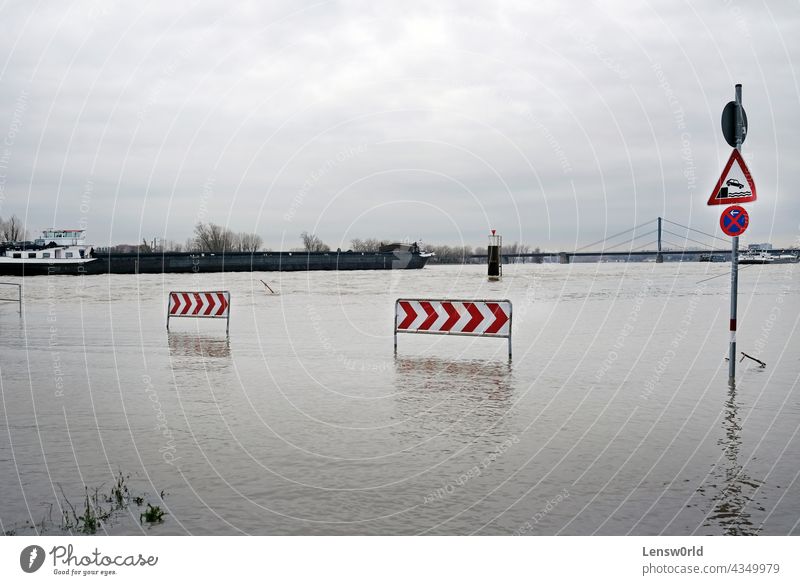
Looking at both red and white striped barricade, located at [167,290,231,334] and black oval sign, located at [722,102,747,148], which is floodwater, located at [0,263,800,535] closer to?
red and white striped barricade, located at [167,290,231,334]

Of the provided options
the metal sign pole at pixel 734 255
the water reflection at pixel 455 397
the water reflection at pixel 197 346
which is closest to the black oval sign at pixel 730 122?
the metal sign pole at pixel 734 255

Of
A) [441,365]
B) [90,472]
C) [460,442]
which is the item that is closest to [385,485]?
[460,442]

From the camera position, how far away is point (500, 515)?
557 centimetres

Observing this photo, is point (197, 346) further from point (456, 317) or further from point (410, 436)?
point (410, 436)

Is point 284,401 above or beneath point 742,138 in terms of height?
beneath

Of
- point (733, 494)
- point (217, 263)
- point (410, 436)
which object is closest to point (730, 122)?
point (410, 436)

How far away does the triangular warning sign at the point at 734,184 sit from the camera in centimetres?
1113

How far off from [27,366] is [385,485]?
10178 mm

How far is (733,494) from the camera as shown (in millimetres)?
5965

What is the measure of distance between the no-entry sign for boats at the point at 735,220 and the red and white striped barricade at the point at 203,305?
40.3 feet

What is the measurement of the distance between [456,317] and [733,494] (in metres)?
9.96

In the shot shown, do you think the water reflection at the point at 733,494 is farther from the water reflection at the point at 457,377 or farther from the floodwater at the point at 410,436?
the water reflection at the point at 457,377

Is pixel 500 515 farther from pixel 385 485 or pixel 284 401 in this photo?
pixel 284 401
